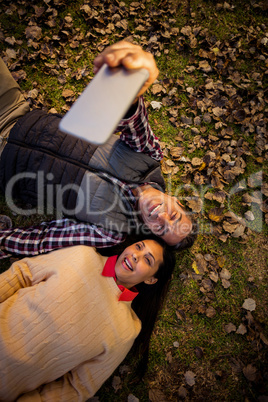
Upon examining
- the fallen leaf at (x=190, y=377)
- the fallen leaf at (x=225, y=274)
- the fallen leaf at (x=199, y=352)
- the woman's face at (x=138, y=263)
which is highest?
the woman's face at (x=138, y=263)

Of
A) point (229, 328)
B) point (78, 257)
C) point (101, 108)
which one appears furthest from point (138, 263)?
point (229, 328)

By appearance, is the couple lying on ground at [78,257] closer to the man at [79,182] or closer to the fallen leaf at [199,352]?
the man at [79,182]

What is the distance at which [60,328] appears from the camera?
270cm

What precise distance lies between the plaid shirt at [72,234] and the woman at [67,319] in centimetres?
14

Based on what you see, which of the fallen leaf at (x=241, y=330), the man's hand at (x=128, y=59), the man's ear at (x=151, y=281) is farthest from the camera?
the fallen leaf at (x=241, y=330)

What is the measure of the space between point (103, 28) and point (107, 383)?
18.8ft

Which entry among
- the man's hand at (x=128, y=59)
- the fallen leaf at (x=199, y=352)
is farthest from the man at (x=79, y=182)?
the fallen leaf at (x=199, y=352)

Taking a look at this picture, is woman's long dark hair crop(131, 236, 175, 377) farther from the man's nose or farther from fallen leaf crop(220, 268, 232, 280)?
fallen leaf crop(220, 268, 232, 280)

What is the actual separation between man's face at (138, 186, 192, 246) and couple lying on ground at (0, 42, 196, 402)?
0.04 feet

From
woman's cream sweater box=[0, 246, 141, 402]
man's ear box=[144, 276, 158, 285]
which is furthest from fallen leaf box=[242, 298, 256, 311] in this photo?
woman's cream sweater box=[0, 246, 141, 402]

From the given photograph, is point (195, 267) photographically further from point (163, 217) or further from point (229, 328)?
point (163, 217)

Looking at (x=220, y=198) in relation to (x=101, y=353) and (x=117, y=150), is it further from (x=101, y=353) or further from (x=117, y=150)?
(x=101, y=353)

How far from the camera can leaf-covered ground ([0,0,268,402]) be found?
369 centimetres

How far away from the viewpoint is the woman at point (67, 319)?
265 cm
